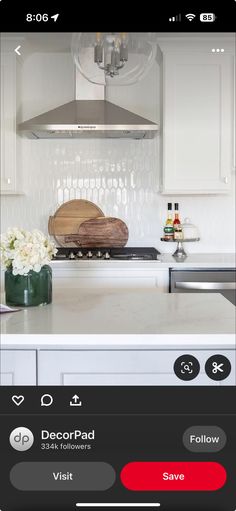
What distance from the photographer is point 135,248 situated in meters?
3.06

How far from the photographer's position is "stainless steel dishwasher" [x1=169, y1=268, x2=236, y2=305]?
257 centimetres

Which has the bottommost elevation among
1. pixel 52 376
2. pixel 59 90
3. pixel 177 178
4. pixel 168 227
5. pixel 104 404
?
pixel 52 376

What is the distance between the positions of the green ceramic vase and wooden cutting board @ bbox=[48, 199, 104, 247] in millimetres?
1607

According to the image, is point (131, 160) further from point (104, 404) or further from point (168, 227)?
point (104, 404)

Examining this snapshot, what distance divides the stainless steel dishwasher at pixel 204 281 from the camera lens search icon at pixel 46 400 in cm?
210

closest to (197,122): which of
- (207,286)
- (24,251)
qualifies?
(207,286)

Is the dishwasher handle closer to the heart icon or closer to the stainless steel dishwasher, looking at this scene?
the stainless steel dishwasher

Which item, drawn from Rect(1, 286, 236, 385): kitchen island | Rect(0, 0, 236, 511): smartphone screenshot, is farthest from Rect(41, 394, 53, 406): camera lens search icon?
Rect(1, 286, 236, 385): kitchen island

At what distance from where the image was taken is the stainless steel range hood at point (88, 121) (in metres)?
2.75

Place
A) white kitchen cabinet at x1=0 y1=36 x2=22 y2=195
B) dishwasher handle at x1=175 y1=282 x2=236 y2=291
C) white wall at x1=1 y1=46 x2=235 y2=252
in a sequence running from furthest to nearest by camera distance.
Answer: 1. white wall at x1=1 y1=46 x2=235 y2=252
2. white kitchen cabinet at x1=0 y1=36 x2=22 y2=195
3. dishwasher handle at x1=175 y1=282 x2=236 y2=291

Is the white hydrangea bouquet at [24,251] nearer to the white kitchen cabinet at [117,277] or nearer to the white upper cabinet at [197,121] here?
the white kitchen cabinet at [117,277]

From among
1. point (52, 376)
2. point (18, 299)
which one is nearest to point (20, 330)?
point (52, 376)
